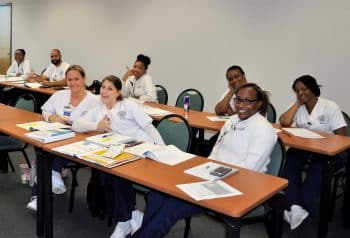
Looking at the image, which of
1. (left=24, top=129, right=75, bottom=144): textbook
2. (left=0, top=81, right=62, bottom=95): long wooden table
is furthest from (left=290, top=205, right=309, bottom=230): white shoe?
(left=0, top=81, right=62, bottom=95): long wooden table

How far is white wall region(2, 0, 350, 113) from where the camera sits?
14.8ft

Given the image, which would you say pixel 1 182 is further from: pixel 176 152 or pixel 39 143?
pixel 176 152

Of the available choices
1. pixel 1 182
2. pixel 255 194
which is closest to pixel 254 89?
pixel 255 194

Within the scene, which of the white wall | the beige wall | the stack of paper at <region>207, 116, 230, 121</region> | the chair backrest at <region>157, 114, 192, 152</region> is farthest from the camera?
the beige wall

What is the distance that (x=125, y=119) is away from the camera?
10.2 ft

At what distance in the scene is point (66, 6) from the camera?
25.1ft

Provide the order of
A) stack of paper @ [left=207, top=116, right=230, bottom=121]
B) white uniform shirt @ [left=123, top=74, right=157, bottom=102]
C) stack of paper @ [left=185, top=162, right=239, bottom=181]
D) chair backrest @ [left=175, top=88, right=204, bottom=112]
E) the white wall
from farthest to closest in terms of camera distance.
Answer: white uniform shirt @ [left=123, top=74, right=157, bottom=102], chair backrest @ [left=175, top=88, right=204, bottom=112], the white wall, stack of paper @ [left=207, top=116, right=230, bottom=121], stack of paper @ [left=185, top=162, right=239, bottom=181]

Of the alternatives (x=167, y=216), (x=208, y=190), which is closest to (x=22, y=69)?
(x=167, y=216)

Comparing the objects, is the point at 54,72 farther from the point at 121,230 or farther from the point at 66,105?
the point at 121,230

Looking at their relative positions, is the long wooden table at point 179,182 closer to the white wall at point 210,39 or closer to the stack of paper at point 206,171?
the stack of paper at point 206,171

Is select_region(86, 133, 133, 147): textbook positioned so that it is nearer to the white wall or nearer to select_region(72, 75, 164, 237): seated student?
select_region(72, 75, 164, 237): seated student

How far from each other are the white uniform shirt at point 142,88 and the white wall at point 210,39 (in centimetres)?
92

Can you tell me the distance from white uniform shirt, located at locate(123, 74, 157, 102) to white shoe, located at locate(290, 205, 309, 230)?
241cm

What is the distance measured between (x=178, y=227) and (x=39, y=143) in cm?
124
